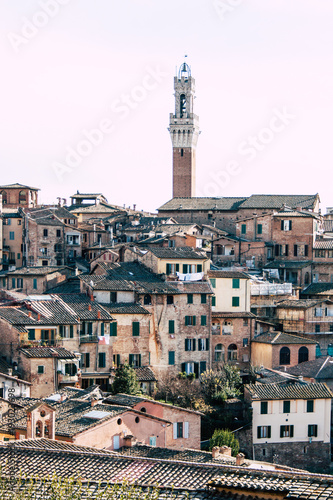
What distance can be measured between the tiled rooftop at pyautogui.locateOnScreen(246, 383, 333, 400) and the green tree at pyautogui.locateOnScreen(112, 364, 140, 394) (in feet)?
20.2

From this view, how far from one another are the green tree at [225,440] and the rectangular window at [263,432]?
9.09 ft

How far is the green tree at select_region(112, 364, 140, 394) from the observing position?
47.7 meters

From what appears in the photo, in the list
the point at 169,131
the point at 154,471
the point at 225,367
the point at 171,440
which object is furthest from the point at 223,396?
the point at 169,131

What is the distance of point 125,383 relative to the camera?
47.9m

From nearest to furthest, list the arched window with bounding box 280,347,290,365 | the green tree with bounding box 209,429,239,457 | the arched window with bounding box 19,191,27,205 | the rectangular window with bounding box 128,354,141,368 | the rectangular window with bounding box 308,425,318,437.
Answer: the green tree with bounding box 209,429,239,457 < the rectangular window with bounding box 308,425,318,437 < the rectangular window with bounding box 128,354,141,368 < the arched window with bounding box 280,347,290,365 < the arched window with bounding box 19,191,27,205

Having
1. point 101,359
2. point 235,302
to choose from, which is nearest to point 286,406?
point 101,359

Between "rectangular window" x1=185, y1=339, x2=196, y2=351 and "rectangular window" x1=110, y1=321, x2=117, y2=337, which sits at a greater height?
"rectangular window" x1=110, y1=321, x2=117, y2=337

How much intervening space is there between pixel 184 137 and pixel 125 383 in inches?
2562

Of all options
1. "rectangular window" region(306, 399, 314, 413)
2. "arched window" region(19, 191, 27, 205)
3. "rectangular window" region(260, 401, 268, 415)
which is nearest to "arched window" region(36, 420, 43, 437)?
"rectangular window" region(260, 401, 268, 415)

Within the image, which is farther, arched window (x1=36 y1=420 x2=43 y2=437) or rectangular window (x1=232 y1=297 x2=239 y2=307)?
rectangular window (x1=232 y1=297 x2=239 y2=307)

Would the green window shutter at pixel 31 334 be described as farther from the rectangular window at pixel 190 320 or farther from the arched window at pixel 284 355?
the arched window at pixel 284 355

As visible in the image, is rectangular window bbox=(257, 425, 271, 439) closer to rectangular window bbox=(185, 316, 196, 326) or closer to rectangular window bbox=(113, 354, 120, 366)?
rectangular window bbox=(113, 354, 120, 366)

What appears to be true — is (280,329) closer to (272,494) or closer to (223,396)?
(223,396)

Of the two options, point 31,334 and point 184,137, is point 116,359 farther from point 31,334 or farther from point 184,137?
point 184,137
